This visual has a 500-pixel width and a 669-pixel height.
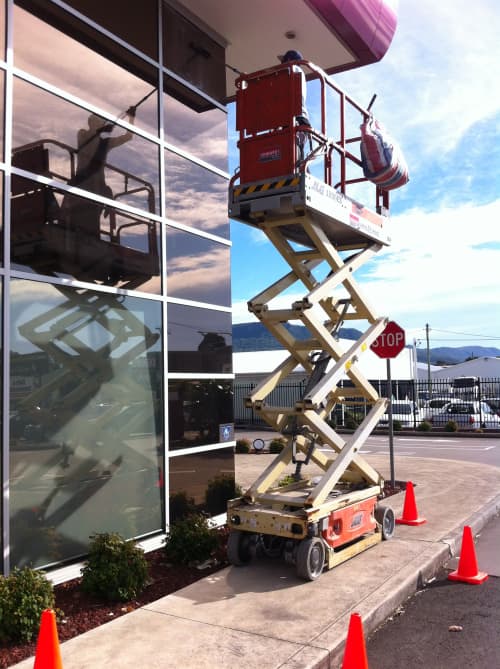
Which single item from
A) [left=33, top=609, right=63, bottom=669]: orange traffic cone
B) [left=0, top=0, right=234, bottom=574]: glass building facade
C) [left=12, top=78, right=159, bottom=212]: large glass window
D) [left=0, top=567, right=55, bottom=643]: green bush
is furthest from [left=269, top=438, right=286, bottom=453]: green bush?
[left=33, top=609, right=63, bottom=669]: orange traffic cone

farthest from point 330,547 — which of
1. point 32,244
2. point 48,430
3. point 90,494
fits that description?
point 32,244

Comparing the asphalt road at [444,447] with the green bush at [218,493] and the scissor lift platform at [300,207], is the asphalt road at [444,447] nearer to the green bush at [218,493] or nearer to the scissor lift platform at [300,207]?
the green bush at [218,493]

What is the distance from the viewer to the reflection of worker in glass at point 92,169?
22.4 ft

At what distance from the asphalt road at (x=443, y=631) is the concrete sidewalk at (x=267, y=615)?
165 mm

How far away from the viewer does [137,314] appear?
24.5 feet

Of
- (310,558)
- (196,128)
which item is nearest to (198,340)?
(196,128)

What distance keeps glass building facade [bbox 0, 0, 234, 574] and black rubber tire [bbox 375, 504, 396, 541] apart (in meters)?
2.30

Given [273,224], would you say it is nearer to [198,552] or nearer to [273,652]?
[198,552]

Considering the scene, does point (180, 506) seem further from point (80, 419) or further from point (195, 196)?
point (195, 196)

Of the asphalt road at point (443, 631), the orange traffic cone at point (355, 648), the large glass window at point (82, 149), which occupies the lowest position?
the asphalt road at point (443, 631)

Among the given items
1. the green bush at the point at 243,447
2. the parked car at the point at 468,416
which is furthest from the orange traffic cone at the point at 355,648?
the parked car at the point at 468,416

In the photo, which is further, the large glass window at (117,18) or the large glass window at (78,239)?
the large glass window at (117,18)

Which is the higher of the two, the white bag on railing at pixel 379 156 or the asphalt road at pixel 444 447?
the white bag on railing at pixel 379 156

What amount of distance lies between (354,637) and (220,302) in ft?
18.8
